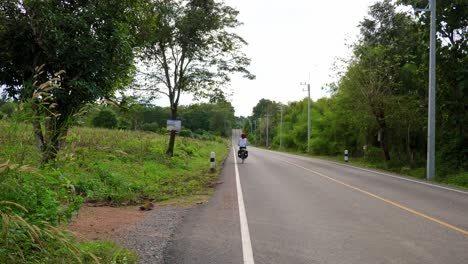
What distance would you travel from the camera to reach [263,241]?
657cm

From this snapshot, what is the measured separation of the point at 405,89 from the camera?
2620 centimetres

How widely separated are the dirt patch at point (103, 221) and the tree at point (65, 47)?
2131 mm

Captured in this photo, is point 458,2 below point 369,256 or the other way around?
the other way around

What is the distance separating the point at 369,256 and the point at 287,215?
3.06m

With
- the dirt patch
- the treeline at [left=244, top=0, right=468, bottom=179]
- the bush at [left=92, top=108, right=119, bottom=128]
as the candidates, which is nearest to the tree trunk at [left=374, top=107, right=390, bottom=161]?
the treeline at [left=244, top=0, right=468, bottom=179]

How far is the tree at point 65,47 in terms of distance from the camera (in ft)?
28.7

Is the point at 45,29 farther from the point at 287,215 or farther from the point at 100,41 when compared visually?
the point at 287,215

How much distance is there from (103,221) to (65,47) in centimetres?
395

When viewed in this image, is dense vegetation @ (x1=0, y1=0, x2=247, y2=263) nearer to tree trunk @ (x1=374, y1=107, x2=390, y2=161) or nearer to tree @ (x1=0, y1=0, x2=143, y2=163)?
tree @ (x1=0, y1=0, x2=143, y2=163)

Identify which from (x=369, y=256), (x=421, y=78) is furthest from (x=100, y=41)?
(x=421, y=78)

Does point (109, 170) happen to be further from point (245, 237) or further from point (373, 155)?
point (373, 155)

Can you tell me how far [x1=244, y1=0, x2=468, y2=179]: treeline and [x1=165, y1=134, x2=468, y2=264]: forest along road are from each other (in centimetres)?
1019

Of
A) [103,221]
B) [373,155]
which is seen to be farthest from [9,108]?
[373,155]

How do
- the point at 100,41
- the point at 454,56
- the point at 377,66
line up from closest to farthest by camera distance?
the point at 100,41, the point at 454,56, the point at 377,66
